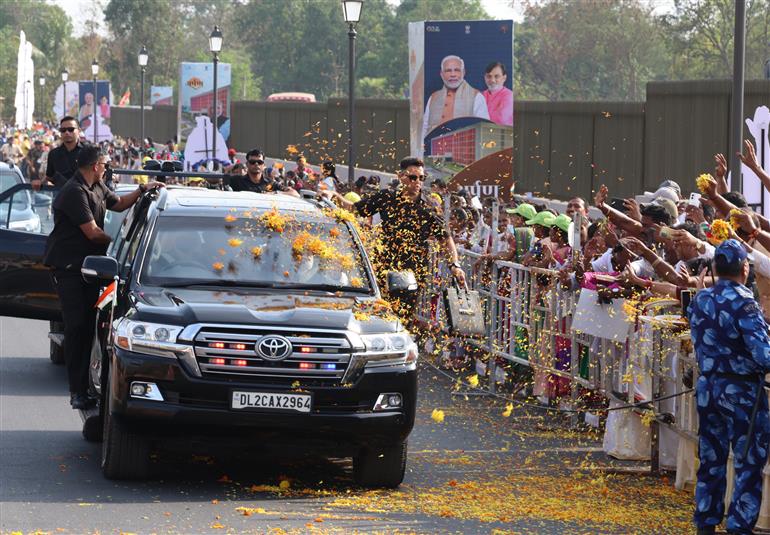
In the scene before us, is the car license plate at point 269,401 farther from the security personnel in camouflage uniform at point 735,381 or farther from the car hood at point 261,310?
the security personnel in camouflage uniform at point 735,381

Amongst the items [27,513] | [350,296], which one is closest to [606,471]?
[350,296]

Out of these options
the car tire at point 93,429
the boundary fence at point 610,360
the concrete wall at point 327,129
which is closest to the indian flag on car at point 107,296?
the car tire at point 93,429

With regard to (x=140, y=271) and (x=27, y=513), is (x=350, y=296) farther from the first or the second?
(x=27, y=513)

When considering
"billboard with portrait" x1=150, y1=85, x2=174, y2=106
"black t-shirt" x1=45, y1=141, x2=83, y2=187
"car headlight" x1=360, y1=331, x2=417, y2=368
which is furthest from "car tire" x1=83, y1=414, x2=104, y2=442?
"billboard with portrait" x1=150, y1=85, x2=174, y2=106

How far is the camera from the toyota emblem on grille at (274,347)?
994 cm

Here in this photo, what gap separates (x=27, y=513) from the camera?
30.7ft

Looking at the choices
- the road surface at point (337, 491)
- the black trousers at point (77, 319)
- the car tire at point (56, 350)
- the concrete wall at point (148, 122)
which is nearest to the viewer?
the road surface at point (337, 491)

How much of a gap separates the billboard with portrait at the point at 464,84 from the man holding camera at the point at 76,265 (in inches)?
378

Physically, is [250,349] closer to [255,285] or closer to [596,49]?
[255,285]

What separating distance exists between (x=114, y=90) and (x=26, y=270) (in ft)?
386

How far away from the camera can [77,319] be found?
482 inches

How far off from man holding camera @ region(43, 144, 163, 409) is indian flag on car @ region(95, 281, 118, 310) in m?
0.44

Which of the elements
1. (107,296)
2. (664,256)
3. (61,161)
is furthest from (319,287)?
(61,161)

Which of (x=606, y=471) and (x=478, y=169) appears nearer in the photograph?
(x=606, y=471)
